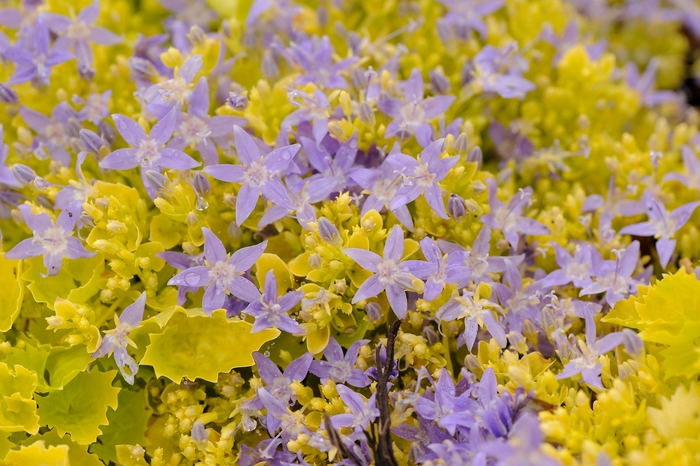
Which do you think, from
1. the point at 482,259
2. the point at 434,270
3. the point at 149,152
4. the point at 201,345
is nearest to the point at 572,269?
the point at 482,259

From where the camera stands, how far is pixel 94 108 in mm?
1562

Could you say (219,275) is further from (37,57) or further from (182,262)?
(37,57)

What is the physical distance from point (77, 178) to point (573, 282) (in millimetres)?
1110

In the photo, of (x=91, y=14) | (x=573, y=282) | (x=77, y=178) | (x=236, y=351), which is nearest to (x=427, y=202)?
(x=573, y=282)

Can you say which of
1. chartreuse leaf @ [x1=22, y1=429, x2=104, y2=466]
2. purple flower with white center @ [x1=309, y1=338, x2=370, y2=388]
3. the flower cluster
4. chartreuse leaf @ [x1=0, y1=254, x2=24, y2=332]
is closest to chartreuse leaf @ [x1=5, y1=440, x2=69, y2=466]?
the flower cluster

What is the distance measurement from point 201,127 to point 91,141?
0.76 ft

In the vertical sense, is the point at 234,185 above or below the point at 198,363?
above

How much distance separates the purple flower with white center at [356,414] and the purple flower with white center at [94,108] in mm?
845

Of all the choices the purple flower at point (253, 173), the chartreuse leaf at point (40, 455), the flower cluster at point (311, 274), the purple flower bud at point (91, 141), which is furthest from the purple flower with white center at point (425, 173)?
the chartreuse leaf at point (40, 455)

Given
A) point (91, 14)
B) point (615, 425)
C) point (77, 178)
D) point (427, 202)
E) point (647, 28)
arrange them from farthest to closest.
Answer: point (647, 28) < point (91, 14) < point (77, 178) < point (427, 202) < point (615, 425)

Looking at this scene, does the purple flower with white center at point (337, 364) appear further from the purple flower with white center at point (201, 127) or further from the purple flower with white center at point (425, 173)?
the purple flower with white center at point (201, 127)

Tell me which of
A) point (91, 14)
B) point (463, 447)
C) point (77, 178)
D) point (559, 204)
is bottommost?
point (463, 447)

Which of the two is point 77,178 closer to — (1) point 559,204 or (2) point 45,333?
(2) point 45,333

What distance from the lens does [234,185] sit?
1.42 metres
